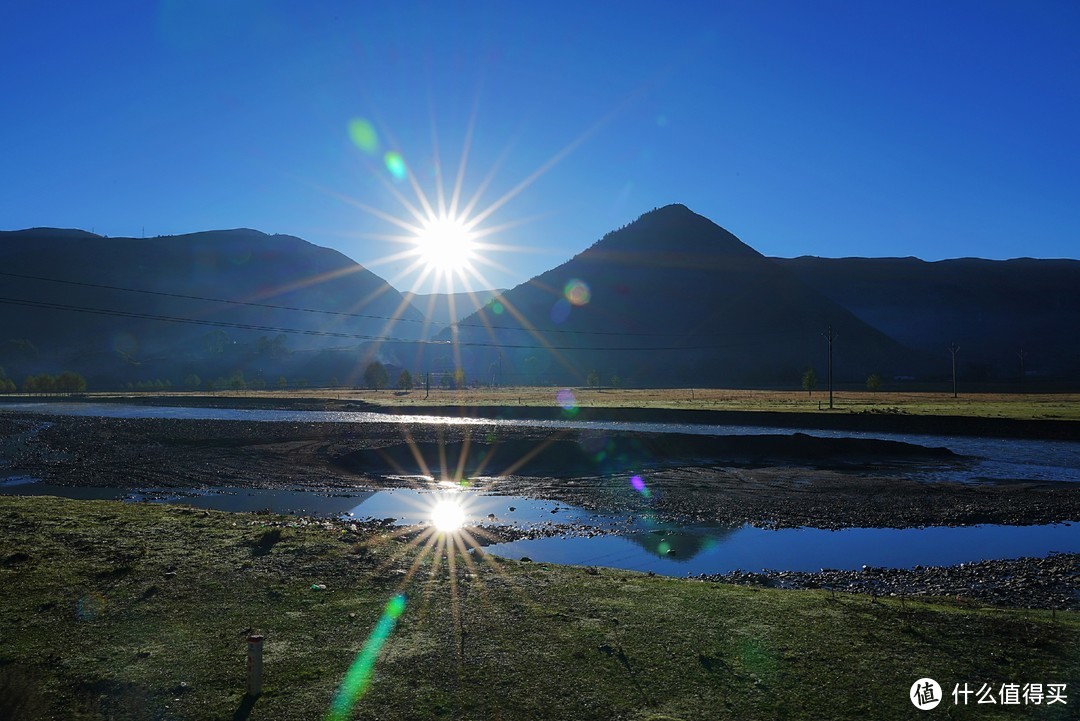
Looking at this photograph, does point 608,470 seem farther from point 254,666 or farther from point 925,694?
point 254,666

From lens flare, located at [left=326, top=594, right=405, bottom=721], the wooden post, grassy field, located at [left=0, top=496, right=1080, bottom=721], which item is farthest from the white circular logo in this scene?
the wooden post

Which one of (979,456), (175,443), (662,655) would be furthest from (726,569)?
(175,443)

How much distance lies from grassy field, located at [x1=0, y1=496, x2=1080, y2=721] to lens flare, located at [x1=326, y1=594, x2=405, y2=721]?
127mm

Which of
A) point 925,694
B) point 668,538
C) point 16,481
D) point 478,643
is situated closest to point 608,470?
point 668,538

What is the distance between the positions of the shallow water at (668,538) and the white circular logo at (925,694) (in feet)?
29.1

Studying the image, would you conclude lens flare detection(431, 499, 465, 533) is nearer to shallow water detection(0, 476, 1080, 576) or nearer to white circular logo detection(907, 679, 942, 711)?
shallow water detection(0, 476, 1080, 576)

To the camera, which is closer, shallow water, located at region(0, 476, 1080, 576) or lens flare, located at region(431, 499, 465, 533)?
shallow water, located at region(0, 476, 1080, 576)

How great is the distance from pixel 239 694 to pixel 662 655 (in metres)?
5.46

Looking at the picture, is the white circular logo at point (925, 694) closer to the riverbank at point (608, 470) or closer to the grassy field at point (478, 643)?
the grassy field at point (478, 643)

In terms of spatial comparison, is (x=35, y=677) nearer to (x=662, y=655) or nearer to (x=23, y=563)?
(x=23, y=563)

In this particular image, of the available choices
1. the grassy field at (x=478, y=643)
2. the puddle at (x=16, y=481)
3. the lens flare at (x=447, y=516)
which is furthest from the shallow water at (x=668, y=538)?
the grassy field at (x=478, y=643)

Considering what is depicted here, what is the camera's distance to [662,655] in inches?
371

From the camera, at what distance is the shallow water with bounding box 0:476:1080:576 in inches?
731

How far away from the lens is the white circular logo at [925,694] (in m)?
8.06
